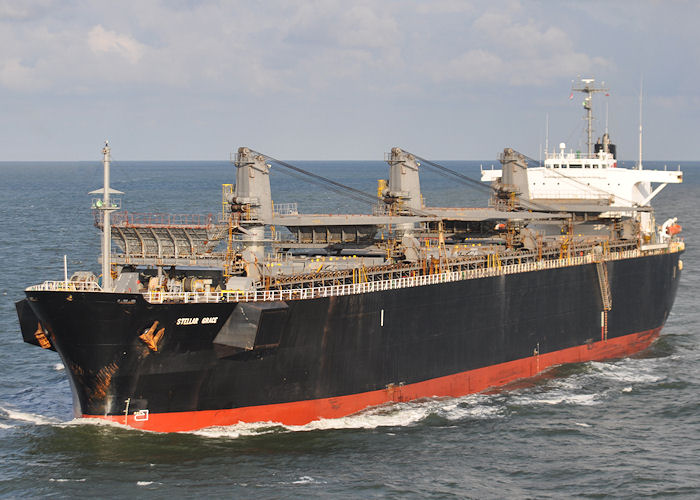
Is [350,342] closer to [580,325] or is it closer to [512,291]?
[512,291]

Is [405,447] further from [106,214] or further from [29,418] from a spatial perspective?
[29,418]

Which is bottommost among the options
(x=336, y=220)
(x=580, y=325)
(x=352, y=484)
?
(x=352, y=484)

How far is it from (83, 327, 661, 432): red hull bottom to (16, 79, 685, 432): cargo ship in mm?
54

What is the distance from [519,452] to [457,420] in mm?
3542

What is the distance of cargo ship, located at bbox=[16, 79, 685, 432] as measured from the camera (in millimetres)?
30047

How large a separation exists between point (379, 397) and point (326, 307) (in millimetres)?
4595

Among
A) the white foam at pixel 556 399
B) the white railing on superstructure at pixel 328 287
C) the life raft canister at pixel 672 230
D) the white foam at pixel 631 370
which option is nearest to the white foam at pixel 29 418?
the white railing on superstructure at pixel 328 287

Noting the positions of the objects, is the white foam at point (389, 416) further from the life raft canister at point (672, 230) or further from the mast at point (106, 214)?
the life raft canister at point (672, 230)

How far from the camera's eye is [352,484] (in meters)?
27.6

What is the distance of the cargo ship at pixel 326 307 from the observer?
30.0m

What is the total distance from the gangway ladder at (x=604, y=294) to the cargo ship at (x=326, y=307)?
0.09 meters

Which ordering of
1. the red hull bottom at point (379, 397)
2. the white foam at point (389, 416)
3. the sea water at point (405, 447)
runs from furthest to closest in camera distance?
the white foam at point (389, 416) → the red hull bottom at point (379, 397) → the sea water at point (405, 447)

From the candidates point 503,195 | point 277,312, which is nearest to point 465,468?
point 277,312

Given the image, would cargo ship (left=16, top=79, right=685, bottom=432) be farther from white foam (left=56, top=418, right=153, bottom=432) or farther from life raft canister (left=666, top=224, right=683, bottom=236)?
life raft canister (left=666, top=224, right=683, bottom=236)
